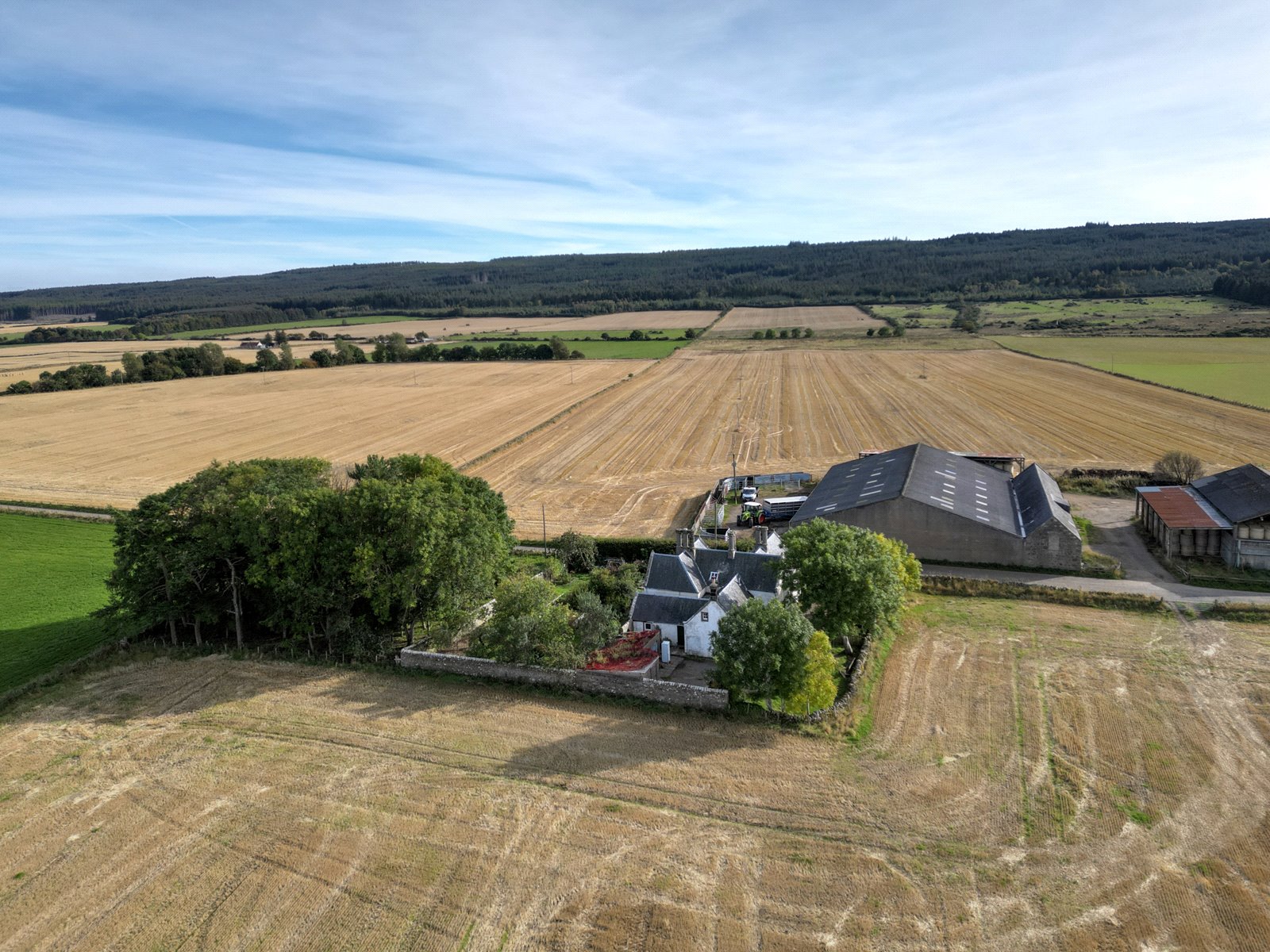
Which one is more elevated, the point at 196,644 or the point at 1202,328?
the point at 1202,328

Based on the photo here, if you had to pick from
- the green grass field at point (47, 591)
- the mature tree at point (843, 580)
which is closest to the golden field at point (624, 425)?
the green grass field at point (47, 591)

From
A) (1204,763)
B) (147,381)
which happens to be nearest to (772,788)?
(1204,763)

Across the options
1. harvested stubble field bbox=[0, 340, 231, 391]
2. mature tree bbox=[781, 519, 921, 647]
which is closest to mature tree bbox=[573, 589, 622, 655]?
mature tree bbox=[781, 519, 921, 647]

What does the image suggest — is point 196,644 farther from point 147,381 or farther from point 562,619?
point 147,381

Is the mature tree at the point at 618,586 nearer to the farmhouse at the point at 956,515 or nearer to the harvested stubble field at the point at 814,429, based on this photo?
the harvested stubble field at the point at 814,429

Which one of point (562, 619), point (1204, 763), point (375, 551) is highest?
point (375, 551)

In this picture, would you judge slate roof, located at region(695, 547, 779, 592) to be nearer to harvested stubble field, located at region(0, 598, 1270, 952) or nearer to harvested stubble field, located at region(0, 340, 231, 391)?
harvested stubble field, located at region(0, 598, 1270, 952)
